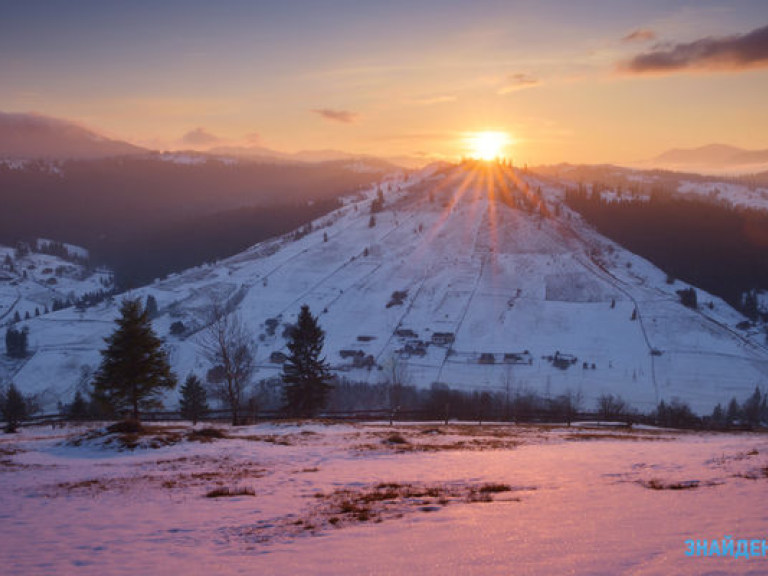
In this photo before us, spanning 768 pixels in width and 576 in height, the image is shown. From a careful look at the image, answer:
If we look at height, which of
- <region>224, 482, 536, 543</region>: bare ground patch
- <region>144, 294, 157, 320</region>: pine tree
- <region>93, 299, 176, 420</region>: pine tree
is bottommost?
<region>224, 482, 536, 543</region>: bare ground patch

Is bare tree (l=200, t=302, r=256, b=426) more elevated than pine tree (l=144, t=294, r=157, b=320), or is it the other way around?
pine tree (l=144, t=294, r=157, b=320)

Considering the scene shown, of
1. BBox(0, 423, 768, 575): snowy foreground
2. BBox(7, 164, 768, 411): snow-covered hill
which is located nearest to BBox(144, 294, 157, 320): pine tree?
BBox(7, 164, 768, 411): snow-covered hill

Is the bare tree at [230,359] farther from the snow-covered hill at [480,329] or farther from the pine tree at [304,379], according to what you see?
the snow-covered hill at [480,329]

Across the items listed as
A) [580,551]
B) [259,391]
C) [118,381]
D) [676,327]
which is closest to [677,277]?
[676,327]

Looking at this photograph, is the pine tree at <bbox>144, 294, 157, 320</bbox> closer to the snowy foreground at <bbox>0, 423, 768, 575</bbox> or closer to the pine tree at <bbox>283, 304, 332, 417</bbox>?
the pine tree at <bbox>283, 304, 332, 417</bbox>

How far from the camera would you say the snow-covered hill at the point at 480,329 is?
12375 centimetres

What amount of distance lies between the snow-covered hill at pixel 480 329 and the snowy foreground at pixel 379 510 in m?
83.8

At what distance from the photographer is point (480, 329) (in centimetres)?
15050

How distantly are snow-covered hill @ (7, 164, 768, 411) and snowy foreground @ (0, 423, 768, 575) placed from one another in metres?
83.8

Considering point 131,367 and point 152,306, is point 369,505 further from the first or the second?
point 152,306

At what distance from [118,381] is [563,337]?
127 m

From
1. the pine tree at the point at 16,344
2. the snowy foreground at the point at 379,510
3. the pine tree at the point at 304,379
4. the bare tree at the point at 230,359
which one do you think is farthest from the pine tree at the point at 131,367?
the pine tree at the point at 16,344

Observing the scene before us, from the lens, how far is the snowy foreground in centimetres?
901

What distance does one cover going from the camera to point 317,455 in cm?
2270
